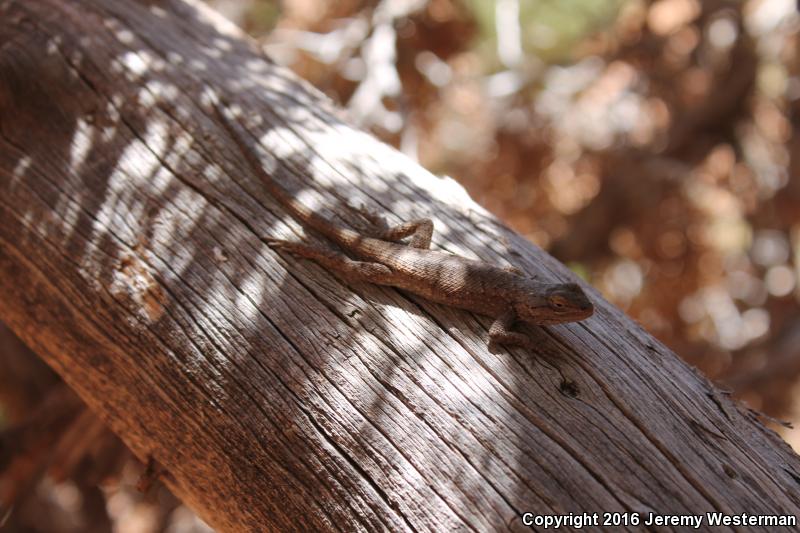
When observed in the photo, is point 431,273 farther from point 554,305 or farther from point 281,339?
point 281,339

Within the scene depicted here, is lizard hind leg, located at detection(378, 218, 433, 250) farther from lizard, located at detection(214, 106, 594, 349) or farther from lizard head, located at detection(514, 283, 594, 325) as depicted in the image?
lizard head, located at detection(514, 283, 594, 325)

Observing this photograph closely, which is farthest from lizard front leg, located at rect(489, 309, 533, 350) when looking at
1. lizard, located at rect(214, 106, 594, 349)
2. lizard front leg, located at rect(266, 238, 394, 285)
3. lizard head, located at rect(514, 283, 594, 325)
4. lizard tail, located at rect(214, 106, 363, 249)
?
lizard tail, located at rect(214, 106, 363, 249)

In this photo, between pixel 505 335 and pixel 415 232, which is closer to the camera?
pixel 505 335

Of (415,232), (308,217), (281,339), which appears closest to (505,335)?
(415,232)

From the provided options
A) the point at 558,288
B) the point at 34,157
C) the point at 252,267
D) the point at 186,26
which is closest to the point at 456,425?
the point at 558,288

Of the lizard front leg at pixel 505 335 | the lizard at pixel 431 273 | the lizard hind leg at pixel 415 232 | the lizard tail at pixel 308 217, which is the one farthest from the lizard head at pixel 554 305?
the lizard tail at pixel 308 217

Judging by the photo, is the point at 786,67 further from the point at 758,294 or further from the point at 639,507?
the point at 639,507
